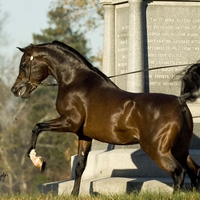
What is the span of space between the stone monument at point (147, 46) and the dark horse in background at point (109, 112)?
252 cm

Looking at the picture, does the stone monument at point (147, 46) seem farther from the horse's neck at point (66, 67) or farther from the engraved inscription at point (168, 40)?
the horse's neck at point (66, 67)

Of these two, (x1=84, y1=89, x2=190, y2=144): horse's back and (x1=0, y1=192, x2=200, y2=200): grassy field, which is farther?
(x1=84, y1=89, x2=190, y2=144): horse's back

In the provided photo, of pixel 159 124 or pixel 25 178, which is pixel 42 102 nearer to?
pixel 25 178

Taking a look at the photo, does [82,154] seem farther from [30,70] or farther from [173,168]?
[173,168]

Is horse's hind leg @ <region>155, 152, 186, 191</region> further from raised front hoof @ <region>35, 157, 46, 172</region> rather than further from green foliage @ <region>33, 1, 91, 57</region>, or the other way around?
green foliage @ <region>33, 1, 91, 57</region>

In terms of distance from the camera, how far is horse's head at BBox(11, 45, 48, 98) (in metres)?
13.3

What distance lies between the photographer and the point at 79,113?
1284 centimetres

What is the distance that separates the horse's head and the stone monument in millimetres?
2485

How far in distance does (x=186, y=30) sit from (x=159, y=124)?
14.7ft

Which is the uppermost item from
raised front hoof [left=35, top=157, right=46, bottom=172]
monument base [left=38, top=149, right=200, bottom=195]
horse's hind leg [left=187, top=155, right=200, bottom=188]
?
raised front hoof [left=35, top=157, right=46, bottom=172]

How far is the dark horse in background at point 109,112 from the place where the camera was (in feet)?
40.1

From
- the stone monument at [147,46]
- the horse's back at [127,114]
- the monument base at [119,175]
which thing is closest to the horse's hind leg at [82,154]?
the horse's back at [127,114]

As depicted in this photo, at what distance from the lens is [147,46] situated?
53.6ft

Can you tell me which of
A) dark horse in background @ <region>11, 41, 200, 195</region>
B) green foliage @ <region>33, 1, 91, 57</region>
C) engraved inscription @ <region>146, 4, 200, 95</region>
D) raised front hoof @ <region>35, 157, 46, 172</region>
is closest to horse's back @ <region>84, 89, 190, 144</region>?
dark horse in background @ <region>11, 41, 200, 195</region>
